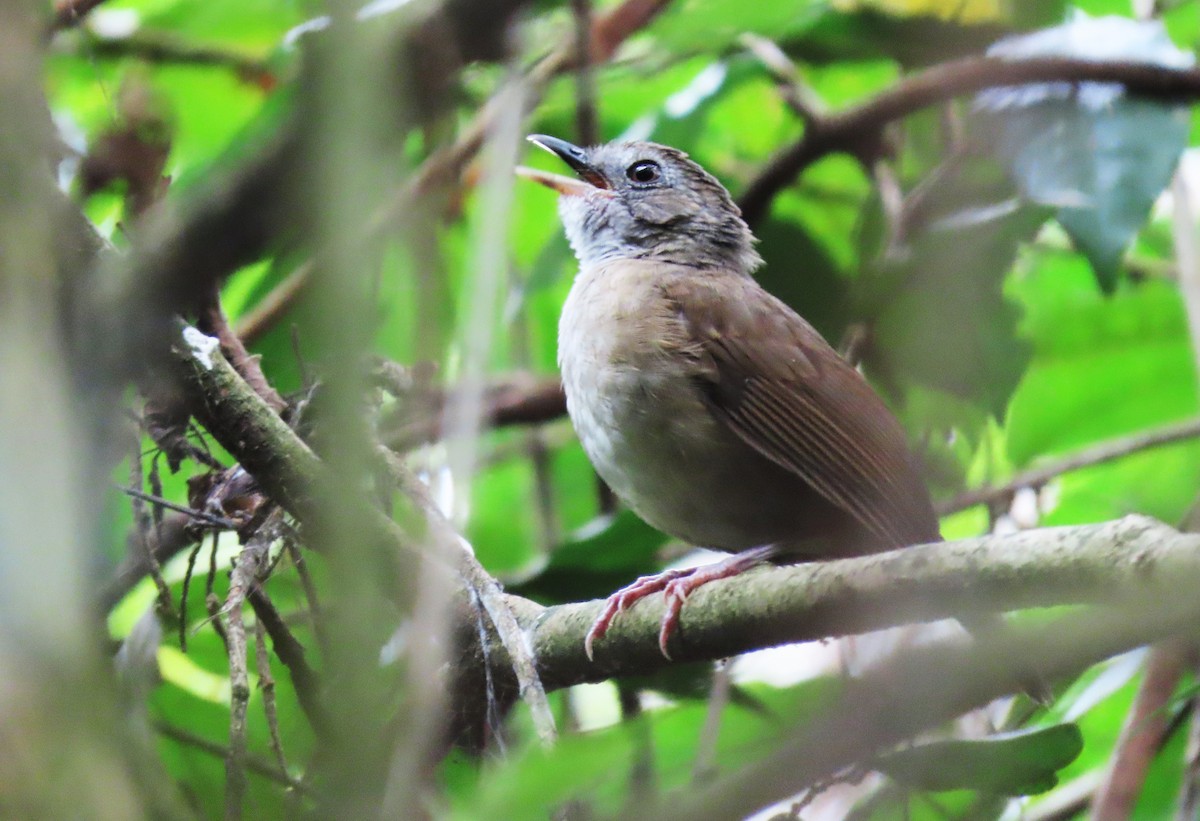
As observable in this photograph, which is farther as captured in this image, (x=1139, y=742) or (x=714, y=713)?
(x=1139, y=742)

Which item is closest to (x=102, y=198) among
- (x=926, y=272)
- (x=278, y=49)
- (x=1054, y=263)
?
(x=278, y=49)

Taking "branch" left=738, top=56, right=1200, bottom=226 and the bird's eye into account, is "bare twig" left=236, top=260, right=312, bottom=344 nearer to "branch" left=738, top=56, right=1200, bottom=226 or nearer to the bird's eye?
the bird's eye

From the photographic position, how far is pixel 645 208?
15.6ft

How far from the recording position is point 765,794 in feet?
3.26

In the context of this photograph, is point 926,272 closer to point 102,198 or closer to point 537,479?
point 537,479

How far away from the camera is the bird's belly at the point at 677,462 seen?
12.0 feet

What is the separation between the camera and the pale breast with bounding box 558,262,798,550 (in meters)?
3.65

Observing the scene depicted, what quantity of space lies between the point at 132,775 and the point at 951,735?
2.56 meters

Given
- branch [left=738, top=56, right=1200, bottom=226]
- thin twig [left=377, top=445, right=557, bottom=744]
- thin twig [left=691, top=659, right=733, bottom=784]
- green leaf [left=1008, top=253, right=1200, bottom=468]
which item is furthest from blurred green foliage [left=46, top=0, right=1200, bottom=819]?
thin twig [left=377, top=445, right=557, bottom=744]

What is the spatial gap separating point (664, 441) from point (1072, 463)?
181 cm

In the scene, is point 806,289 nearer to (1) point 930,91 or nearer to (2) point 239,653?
(1) point 930,91

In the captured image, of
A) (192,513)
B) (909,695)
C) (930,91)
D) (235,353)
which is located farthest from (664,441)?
(909,695)

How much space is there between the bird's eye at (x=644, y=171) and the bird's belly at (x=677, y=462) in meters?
1.31

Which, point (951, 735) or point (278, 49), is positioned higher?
point (278, 49)
